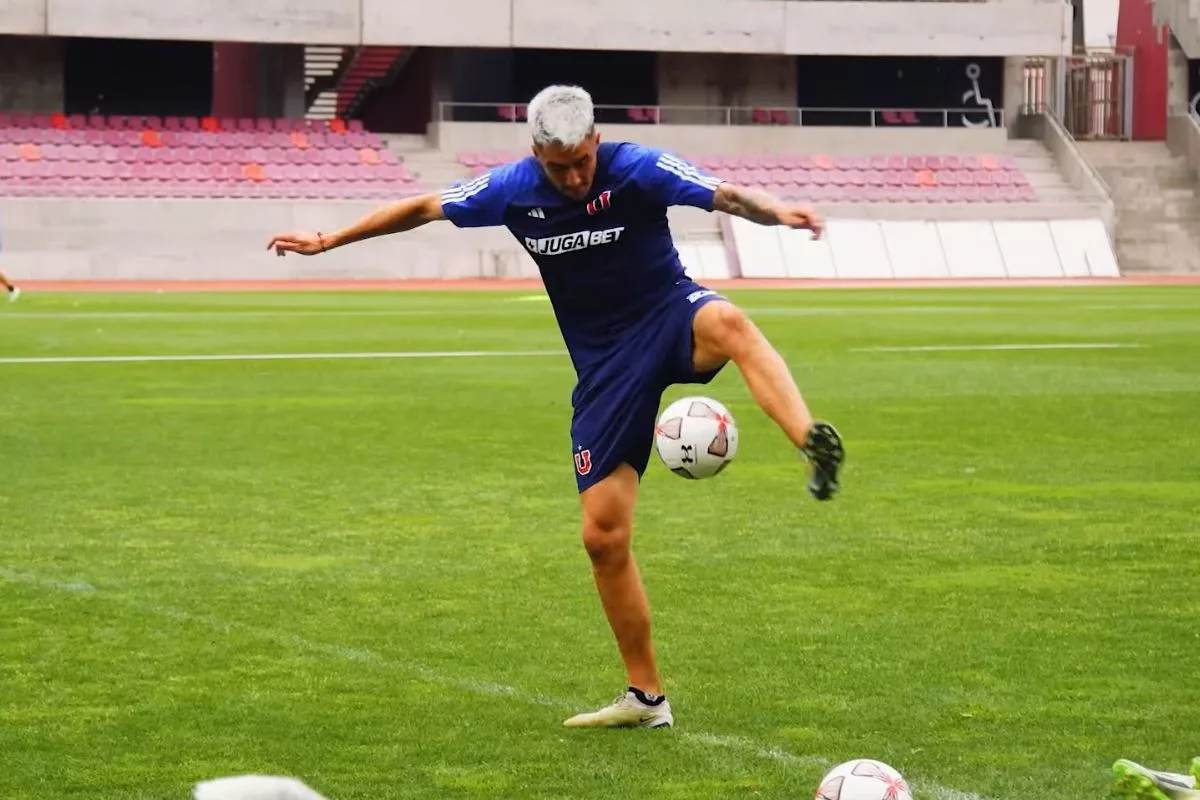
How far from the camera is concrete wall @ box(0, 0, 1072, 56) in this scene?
47.8m

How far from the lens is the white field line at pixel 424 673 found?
577cm

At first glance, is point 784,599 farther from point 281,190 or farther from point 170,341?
point 281,190

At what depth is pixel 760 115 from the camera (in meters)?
54.4

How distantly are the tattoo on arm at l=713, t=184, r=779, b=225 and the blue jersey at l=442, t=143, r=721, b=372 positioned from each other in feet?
0.13

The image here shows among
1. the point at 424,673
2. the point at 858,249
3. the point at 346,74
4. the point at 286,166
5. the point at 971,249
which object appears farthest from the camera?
the point at 346,74

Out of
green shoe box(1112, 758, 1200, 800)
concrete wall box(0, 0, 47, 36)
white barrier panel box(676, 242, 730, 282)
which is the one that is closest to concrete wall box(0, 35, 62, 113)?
concrete wall box(0, 0, 47, 36)

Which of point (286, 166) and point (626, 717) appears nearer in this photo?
point (626, 717)

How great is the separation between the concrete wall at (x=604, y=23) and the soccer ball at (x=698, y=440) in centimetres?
4320

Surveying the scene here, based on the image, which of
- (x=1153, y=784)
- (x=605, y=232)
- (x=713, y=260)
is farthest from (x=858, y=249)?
(x=1153, y=784)

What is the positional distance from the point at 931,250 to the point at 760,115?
29.7 feet

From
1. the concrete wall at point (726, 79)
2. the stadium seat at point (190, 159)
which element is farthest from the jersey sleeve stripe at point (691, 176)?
the concrete wall at point (726, 79)

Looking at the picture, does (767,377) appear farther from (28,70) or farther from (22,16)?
(28,70)

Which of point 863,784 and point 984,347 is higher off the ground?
point 863,784

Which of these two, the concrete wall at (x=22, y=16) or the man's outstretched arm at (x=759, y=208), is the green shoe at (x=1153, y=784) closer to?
the man's outstretched arm at (x=759, y=208)
